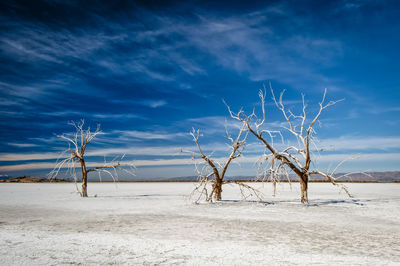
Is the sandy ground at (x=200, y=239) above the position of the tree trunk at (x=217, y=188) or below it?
below

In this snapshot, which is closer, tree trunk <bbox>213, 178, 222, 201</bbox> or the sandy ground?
the sandy ground

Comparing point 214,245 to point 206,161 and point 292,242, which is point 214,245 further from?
point 206,161

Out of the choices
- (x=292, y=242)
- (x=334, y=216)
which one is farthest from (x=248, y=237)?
(x=334, y=216)

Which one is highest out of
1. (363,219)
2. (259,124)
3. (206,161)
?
(259,124)

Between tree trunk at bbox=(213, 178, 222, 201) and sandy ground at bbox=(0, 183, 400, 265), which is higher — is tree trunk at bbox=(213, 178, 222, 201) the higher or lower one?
the higher one

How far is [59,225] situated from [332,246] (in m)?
7.35

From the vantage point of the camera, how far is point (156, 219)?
1007cm

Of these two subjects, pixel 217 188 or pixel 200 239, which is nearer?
pixel 200 239

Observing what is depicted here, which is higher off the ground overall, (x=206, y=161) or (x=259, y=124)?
(x=259, y=124)

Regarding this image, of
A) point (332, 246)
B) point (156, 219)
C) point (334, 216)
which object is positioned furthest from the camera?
point (334, 216)

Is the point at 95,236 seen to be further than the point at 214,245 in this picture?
Yes

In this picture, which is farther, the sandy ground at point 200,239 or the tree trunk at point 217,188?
the tree trunk at point 217,188

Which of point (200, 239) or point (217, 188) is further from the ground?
point (217, 188)

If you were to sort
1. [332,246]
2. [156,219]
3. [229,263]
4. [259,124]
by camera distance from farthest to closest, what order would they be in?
[259,124] → [156,219] → [332,246] → [229,263]
